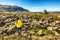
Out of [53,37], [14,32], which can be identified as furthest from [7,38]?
[53,37]

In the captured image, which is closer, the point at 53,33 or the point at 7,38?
the point at 7,38

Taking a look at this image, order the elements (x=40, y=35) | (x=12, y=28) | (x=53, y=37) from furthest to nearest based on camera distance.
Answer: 1. (x=12, y=28)
2. (x=40, y=35)
3. (x=53, y=37)

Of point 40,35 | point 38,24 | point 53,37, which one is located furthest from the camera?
point 38,24

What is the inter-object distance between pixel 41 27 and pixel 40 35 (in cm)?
289

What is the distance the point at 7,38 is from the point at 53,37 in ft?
14.1

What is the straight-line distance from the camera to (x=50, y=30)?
1916 centimetres

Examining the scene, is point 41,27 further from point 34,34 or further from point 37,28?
point 34,34

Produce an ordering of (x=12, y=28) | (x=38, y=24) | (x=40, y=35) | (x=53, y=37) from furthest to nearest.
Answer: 1. (x=38, y=24)
2. (x=12, y=28)
3. (x=40, y=35)
4. (x=53, y=37)

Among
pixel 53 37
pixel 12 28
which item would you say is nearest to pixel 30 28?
pixel 12 28

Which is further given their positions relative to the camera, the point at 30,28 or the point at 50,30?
the point at 30,28

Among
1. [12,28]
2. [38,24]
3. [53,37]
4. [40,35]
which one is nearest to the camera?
[53,37]

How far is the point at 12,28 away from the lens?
20.0 m

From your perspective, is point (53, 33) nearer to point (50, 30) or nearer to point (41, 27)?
point (50, 30)

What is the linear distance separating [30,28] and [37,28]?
2.66ft
